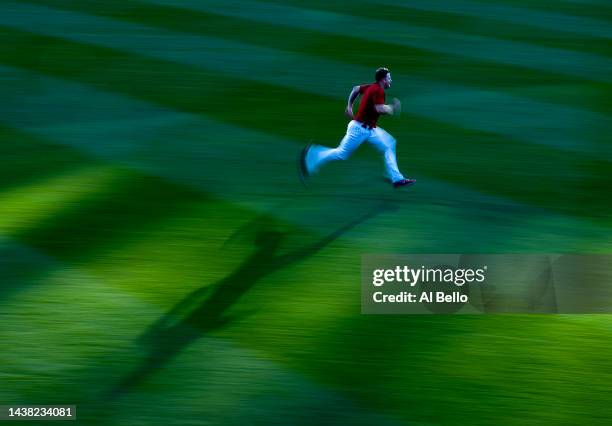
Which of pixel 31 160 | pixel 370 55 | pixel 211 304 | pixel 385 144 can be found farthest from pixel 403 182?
pixel 370 55

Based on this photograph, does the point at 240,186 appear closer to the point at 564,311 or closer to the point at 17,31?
the point at 564,311

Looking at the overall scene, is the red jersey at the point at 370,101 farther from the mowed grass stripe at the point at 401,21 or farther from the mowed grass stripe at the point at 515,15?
the mowed grass stripe at the point at 515,15

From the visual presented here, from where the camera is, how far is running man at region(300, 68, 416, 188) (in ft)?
25.7

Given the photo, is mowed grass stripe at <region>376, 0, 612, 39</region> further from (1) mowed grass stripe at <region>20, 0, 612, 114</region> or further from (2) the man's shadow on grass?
(2) the man's shadow on grass

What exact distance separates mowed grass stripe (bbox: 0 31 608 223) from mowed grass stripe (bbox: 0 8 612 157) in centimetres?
34

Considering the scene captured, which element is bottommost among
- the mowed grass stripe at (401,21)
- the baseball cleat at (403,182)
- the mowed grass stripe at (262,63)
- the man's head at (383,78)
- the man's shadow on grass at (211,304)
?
the man's shadow on grass at (211,304)

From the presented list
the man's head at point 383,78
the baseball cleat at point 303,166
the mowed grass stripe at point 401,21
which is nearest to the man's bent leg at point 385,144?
the man's head at point 383,78

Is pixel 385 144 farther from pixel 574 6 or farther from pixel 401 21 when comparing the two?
pixel 574 6

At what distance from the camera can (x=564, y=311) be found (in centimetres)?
626

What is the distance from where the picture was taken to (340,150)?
8.27 metres

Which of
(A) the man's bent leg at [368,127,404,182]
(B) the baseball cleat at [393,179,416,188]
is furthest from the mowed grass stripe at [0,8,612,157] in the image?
(A) the man's bent leg at [368,127,404,182]

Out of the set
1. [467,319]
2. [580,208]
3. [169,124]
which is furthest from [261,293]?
[169,124]

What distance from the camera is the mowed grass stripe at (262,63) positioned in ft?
33.3

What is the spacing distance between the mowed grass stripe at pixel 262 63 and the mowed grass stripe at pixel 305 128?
1.12 feet
